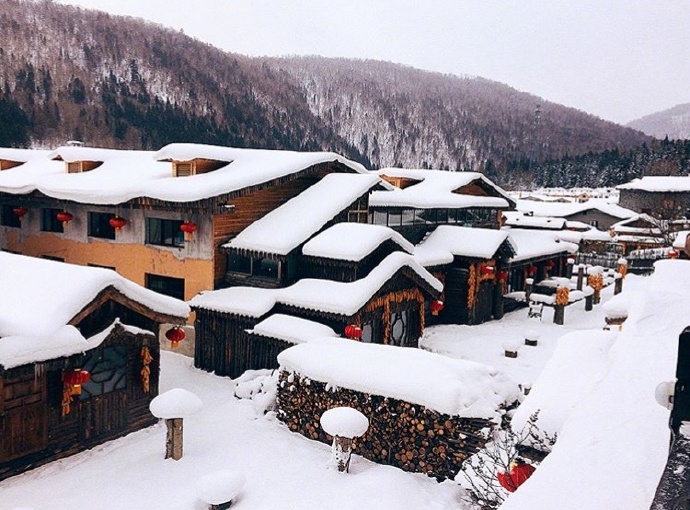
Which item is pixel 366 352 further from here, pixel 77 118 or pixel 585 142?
pixel 585 142

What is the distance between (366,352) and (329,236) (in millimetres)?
6417

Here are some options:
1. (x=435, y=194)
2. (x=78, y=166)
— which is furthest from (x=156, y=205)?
(x=435, y=194)

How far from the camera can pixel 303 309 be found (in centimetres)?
1656

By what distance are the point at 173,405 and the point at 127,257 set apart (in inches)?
426

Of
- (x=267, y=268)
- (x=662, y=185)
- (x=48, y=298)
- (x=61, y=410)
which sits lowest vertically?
(x=61, y=410)

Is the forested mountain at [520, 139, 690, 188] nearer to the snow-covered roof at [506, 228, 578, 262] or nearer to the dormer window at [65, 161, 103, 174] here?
the snow-covered roof at [506, 228, 578, 262]

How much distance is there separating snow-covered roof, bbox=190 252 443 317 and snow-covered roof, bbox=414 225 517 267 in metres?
4.99

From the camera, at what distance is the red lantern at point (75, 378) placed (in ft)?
36.5

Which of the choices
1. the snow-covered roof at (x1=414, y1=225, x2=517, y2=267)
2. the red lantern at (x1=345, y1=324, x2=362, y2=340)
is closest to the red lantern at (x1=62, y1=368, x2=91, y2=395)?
the red lantern at (x1=345, y1=324, x2=362, y2=340)

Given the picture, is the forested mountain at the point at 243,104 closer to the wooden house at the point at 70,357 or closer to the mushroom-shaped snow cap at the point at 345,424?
the wooden house at the point at 70,357

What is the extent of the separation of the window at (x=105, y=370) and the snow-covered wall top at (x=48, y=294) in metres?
1.25

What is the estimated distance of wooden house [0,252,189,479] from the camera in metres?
10.5

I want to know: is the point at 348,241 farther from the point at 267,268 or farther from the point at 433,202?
the point at 433,202

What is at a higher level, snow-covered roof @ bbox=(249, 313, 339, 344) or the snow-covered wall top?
the snow-covered wall top
